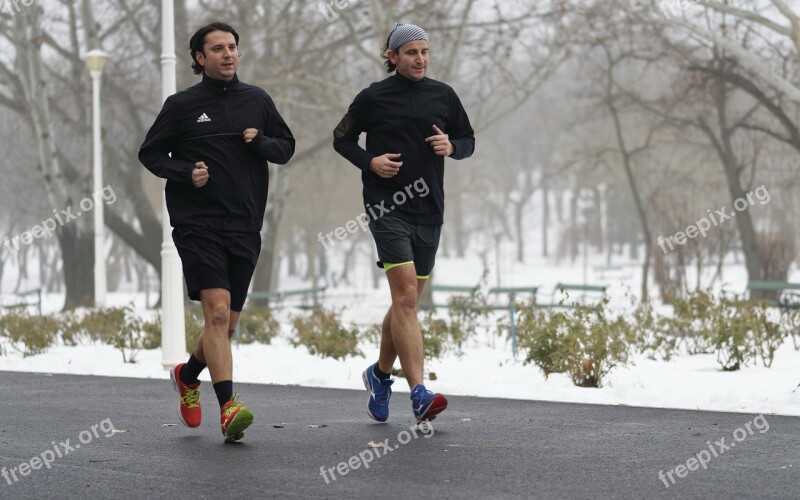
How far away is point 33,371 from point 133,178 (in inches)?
819

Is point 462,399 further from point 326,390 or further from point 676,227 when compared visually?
point 676,227

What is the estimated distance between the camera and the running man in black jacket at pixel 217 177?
6.58 meters

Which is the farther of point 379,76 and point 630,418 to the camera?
point 379,76

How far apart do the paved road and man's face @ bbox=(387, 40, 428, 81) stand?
1.78 metres

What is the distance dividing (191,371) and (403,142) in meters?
1.55

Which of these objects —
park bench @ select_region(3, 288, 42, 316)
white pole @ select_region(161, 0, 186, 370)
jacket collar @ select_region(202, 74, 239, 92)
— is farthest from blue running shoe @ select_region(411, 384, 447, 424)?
park bench @ select_region(3, 288, 42, 316)

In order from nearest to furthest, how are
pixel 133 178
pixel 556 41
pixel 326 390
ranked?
pixel 326 390 < pixel 556 41 < pixel 133 178

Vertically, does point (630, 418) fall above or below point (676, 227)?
below

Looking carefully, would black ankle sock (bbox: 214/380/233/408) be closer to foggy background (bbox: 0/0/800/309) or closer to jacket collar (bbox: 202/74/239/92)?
jacket collar (bbox: 202/74/239/92)

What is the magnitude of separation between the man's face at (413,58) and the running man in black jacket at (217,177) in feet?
2.36

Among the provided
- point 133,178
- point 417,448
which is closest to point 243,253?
point 417,448

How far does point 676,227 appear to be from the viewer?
30094mm

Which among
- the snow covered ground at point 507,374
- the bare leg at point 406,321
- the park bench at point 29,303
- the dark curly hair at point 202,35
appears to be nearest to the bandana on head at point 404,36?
the dark curly hair at point 202,35

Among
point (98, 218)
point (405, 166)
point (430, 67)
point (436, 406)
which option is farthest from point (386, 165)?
point (430, 67)
